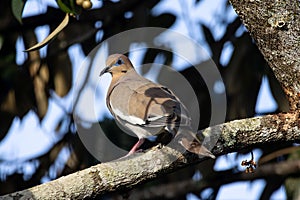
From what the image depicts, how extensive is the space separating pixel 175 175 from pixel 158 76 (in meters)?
0.56

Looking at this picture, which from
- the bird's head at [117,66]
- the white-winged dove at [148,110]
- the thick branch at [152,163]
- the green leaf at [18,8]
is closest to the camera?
the thick branch at [152,163]

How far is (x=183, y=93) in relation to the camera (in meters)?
4.14

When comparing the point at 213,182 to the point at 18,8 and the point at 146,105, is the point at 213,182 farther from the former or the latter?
the point at 18,8

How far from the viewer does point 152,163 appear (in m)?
2.36

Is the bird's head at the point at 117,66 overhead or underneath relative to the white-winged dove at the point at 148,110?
overhead

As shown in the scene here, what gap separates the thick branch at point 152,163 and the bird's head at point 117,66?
967 mm

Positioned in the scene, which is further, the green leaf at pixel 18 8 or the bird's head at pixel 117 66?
the bird's head at pixel 117 66

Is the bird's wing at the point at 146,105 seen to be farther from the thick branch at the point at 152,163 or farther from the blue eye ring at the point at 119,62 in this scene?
the blue eye ring at the point at 119,62

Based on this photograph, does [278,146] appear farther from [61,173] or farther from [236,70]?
[61,173]

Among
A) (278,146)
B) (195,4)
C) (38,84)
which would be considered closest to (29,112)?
(38,84)

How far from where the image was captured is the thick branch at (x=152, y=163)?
7.54ft

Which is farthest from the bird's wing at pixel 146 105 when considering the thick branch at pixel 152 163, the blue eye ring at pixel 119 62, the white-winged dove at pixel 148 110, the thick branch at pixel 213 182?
the thick branch at pixel 213 182

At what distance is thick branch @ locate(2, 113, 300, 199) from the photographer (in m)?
2.30

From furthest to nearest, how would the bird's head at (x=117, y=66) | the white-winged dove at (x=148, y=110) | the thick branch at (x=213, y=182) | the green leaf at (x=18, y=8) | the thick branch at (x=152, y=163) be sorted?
1. the thick branch at (x=213, y=182)
2. the bird's head at (x=117, y=66)
3. the green leaf at (x=18, y=8)
4. the white-winged dove at (x=148, y=110)
5. the thick branch at (x=152, y=163)
